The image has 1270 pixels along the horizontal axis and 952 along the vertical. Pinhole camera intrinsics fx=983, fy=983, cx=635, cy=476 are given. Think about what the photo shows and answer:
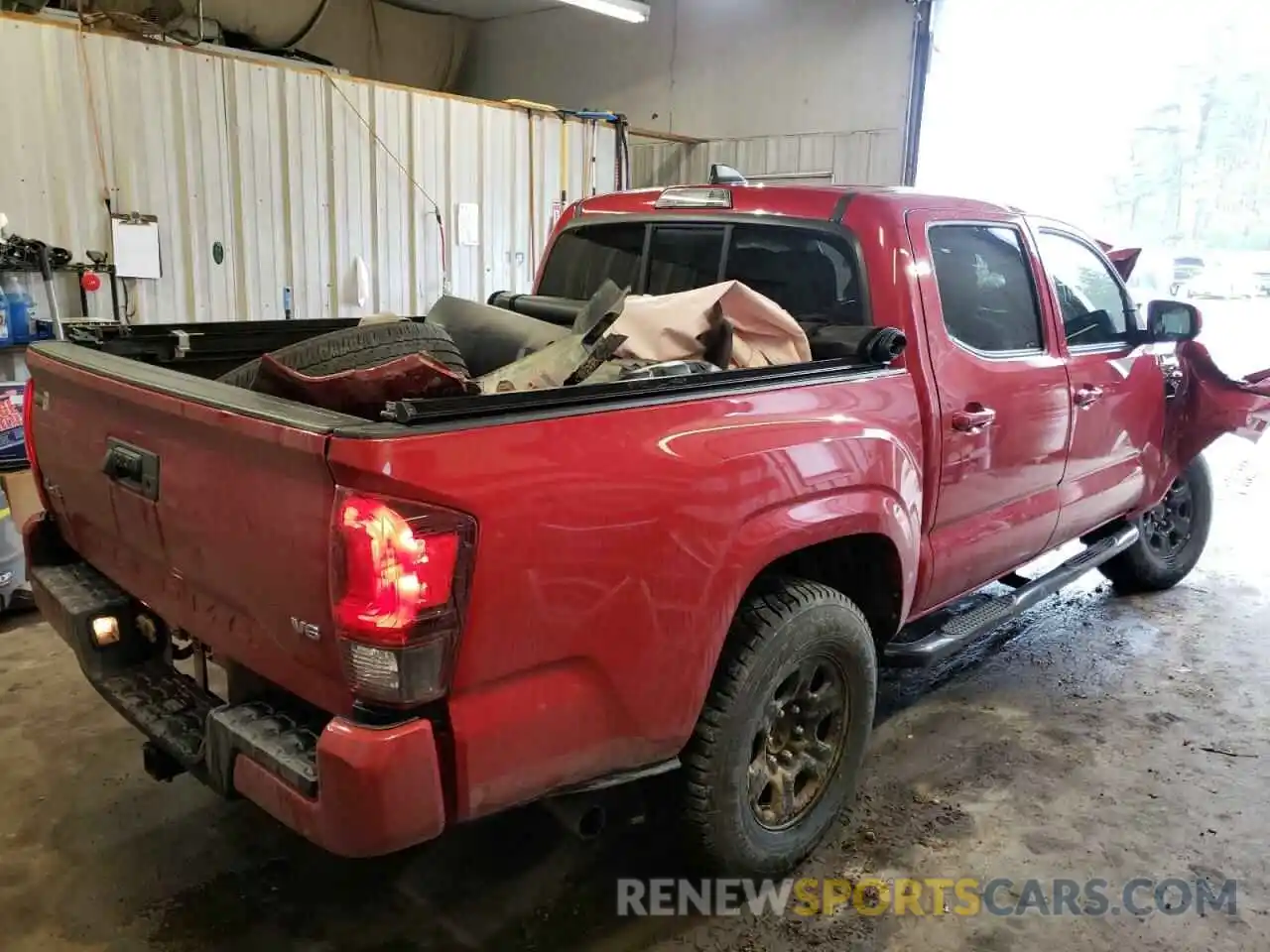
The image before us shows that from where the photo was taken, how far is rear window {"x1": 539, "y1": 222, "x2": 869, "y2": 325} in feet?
9.68

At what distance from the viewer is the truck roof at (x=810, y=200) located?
9.69ft

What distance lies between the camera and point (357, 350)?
2.17 metres

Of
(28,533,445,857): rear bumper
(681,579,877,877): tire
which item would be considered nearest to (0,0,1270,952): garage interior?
(681,579,877,877): tire

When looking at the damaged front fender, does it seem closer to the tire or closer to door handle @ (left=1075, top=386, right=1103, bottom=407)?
door handle @ (left=1075, top=386, right=1103, bottom=407)

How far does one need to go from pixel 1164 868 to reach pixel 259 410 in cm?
265

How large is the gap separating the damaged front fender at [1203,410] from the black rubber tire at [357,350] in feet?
11.4

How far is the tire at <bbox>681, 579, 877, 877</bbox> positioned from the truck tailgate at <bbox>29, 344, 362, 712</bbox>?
906mm

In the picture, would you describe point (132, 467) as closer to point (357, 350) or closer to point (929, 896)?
point (357, 350)

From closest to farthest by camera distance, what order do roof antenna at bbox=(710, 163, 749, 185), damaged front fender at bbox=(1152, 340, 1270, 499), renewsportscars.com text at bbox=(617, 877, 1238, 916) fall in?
renewsportscars.com text at bbox=(617, 877, 1238, 916) → roof antenna at bbox=(710, 163, 749, 185) → damaged front fender at bbox=(1152, 340, 1270, 499)

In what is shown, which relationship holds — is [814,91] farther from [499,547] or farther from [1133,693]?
[499,547]

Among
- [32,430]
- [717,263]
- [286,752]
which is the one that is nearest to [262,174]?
[32,430]

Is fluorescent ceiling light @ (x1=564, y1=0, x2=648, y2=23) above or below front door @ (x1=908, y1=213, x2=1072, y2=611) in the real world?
above

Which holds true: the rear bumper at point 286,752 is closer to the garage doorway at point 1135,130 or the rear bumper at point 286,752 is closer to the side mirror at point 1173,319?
the side mirror at point 1173,319

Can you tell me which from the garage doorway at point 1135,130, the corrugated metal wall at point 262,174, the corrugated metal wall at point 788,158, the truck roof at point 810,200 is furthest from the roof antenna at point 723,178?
the garage doorway at point 1135,130
